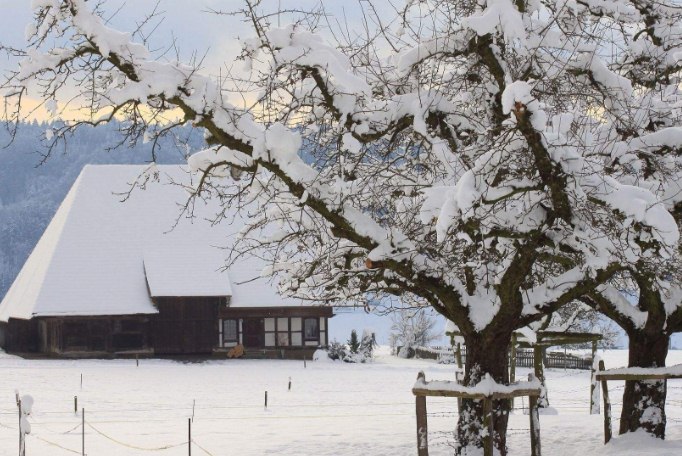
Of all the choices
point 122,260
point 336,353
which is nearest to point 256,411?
point 336,353

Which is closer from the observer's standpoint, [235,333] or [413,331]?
[235,333]

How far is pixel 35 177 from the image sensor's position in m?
171

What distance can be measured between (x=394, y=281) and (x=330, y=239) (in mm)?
1155

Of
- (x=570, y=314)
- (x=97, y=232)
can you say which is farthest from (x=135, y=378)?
(x=570, y=314)

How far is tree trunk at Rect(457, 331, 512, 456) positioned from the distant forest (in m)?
122

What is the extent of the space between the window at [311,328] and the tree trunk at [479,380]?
31513 millimetres

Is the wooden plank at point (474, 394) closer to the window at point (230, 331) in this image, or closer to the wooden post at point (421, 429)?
the wooden post at point (421, 429)

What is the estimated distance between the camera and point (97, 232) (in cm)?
4462

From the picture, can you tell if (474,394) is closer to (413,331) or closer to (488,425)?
(488,425)

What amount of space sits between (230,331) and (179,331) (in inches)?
94.4

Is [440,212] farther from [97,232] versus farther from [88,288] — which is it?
[97,232]

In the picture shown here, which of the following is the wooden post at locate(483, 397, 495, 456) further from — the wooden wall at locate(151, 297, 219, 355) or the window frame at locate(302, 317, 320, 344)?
the window frame at locate(302, 317, 320, 344)

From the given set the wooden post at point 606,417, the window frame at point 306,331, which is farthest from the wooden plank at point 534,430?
the window frame at point 306,331

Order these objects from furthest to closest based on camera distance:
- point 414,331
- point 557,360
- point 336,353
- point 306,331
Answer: point 414,331, point 557,360, point 306,331, point 336,353
